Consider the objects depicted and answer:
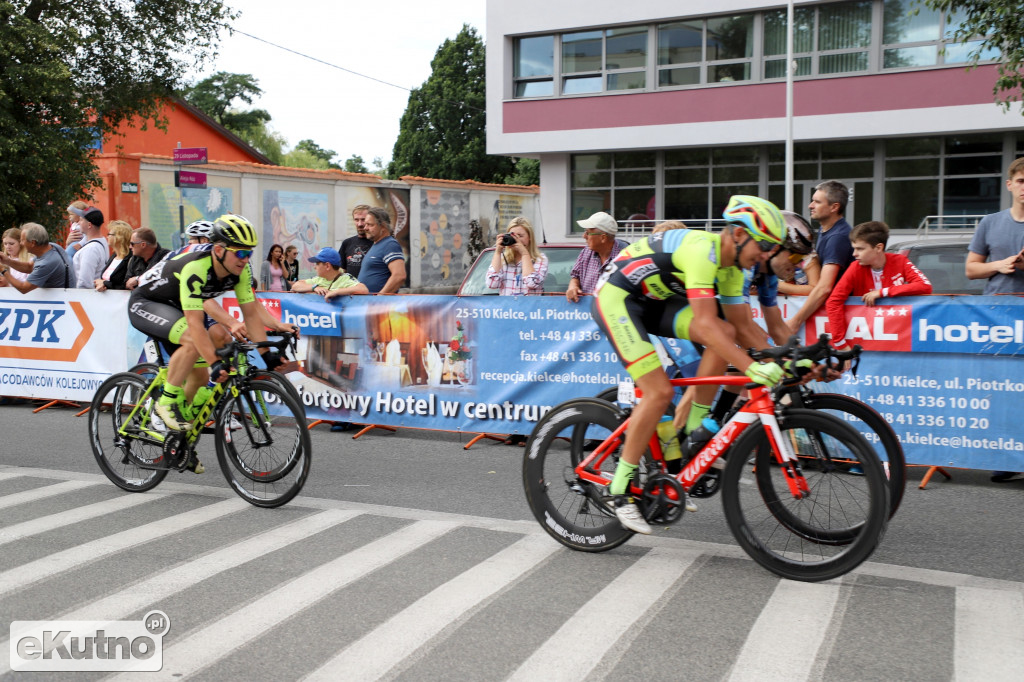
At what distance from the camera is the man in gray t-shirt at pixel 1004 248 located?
720 cm

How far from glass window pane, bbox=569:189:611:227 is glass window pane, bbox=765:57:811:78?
6862 mm

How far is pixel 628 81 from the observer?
33938mm

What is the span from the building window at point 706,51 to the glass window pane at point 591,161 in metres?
3.42

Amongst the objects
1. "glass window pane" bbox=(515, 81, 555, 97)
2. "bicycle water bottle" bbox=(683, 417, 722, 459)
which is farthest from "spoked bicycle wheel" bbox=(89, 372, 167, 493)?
"glass window pane" bbox=(515, 81, 555, 97)

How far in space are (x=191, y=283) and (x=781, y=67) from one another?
28.1 metres

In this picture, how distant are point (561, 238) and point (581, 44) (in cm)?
669

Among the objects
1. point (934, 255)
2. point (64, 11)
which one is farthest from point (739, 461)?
point (64, 11)

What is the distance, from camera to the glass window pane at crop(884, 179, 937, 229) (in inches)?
1208

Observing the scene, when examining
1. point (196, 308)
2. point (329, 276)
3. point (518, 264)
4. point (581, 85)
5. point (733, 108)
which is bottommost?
point (196, 308)

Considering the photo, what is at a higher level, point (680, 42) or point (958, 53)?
point (680, 42)

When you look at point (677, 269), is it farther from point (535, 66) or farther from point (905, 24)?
point (535, 66)

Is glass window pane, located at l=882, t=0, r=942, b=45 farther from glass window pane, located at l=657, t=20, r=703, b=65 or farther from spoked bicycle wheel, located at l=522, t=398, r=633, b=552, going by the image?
spoked bicycle wheel, located at l=522, t=398, r=633, b=552

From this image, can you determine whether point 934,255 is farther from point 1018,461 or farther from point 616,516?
point 616,516

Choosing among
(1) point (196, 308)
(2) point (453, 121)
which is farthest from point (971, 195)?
(2) point (453, 121)
